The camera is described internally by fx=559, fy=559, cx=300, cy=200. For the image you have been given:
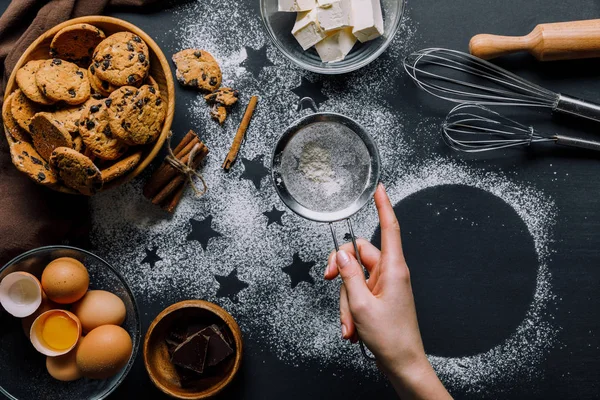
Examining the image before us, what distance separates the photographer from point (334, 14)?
115cm

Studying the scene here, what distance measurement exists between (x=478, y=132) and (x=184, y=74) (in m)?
0.67

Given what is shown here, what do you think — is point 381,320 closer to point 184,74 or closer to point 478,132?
point 478,132

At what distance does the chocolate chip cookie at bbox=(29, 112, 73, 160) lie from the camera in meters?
1.06

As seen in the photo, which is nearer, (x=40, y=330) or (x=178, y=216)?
(x=40, y=330)

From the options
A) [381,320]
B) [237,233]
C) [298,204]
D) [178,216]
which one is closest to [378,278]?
[381,320]

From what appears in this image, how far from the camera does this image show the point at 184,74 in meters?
1.24

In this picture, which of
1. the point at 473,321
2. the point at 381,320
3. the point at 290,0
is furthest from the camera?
the point at 473,321

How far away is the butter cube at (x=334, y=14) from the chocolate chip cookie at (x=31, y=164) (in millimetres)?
621

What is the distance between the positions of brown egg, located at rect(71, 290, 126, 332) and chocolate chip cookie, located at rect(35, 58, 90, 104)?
395mm

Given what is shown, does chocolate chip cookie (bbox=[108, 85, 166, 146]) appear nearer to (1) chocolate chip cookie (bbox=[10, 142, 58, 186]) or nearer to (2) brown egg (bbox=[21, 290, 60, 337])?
(1) chocolate chip cookie (bbox=[10, 142, 58, 186])

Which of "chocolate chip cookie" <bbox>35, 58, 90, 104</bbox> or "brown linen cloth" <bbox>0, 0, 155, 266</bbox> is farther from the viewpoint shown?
"brown linen cloth" <bbox>0, 0, 155, 266</bbox>

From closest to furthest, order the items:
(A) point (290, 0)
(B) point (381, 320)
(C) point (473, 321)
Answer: (B) point (381, 320) < (A) point (290, 0) < (C) point (473, 321)

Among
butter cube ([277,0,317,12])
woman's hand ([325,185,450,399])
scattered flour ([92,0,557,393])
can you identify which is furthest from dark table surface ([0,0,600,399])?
woman's hand ([325,185,450,399])

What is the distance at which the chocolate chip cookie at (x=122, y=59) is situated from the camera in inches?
43.2
